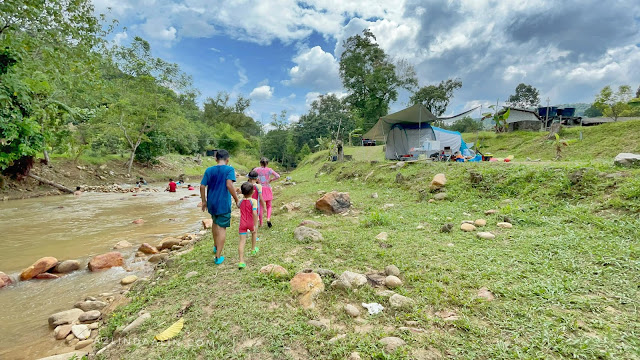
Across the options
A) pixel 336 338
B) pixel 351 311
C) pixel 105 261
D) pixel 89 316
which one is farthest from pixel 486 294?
pixel 105 261

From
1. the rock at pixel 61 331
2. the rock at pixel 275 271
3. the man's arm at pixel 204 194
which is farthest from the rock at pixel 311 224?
the rock at pixel 61 331

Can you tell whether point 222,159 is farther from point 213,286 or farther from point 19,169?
point 19,169

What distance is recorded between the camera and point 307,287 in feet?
10.1

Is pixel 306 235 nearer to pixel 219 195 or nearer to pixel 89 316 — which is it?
pixel 219 195

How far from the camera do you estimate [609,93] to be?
85.4 ft

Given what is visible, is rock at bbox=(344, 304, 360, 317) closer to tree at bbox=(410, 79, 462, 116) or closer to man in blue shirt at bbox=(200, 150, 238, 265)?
man in blue shirt at bbox=(200, 150, 238, 265)

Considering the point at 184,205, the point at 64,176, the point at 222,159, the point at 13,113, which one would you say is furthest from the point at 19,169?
the point at 222,159

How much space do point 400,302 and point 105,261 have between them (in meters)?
5.52

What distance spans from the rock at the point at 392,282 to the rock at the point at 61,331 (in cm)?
362

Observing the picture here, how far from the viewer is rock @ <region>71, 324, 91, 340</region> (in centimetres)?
305

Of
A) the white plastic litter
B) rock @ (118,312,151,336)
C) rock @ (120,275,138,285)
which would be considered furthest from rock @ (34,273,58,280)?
the white plastic litter

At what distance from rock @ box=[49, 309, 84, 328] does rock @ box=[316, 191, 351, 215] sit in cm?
494

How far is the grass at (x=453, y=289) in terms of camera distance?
2197 mm

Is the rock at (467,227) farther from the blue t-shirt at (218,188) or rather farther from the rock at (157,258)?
the rock at (157,258)
